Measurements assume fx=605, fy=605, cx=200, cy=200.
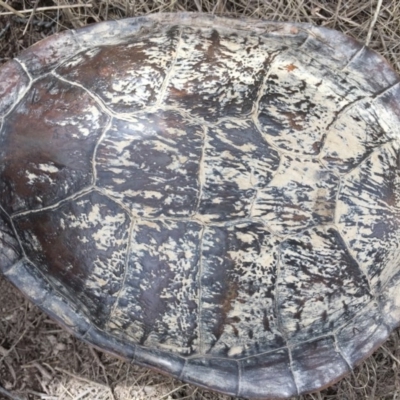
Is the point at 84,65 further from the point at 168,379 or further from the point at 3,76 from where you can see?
the point at 168,379

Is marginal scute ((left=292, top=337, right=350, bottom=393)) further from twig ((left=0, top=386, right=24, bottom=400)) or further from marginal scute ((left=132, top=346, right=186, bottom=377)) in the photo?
twig ((left=0, top=386, right=24, bottom=400))

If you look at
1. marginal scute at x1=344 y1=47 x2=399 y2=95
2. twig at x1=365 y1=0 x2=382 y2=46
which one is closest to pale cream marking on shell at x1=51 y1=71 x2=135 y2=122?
marginal scute at x1=344 y1=47 x2=399 y2=95

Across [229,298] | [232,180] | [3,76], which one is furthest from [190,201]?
[3,76]

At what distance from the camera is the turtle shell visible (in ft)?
6.23

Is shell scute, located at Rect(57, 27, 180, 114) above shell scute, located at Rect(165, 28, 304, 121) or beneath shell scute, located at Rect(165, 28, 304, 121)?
beneath

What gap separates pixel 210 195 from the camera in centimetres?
188

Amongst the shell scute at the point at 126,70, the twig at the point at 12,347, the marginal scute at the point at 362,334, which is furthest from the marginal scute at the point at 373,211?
the twig at the point at 12,347

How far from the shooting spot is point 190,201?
1878 millimetres

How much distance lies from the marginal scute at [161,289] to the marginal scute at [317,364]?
391mm

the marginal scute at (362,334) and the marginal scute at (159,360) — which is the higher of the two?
the marginal scute at (362,334)

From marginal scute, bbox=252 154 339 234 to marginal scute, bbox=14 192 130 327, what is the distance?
1.48 feet

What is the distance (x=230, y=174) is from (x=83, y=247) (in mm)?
559

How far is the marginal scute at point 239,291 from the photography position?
191 centimetres

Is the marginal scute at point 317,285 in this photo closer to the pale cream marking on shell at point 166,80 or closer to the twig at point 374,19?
the pale cream marking on shell at point 166,80
